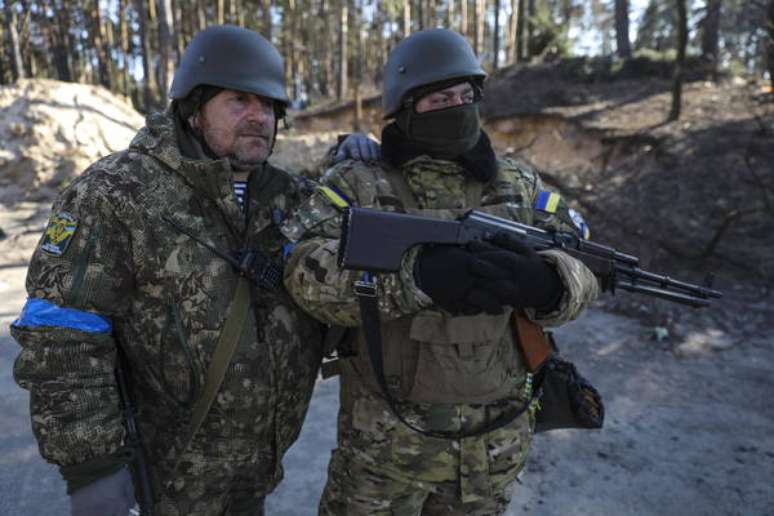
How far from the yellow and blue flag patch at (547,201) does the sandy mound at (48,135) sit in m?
11.6

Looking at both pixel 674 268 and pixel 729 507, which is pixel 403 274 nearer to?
pixel 729 507

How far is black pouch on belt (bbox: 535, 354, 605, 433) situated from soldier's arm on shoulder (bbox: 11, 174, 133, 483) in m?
1.60

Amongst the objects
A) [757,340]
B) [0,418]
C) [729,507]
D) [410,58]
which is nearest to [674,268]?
[757,340]

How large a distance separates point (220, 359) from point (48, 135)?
12.3 m

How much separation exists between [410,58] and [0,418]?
3599 mm

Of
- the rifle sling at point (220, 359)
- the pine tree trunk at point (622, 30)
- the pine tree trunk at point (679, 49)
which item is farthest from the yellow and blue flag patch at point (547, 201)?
the pine tree trunk at point (622, 30)

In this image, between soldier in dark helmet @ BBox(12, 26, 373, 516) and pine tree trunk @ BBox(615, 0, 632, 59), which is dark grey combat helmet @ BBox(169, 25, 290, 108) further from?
pine tree trunk @ BBox(615, 0, 632, 59)

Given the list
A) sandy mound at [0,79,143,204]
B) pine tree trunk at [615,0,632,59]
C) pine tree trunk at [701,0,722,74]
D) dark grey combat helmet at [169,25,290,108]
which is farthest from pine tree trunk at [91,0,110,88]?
dark grey combat helmet at [169,25,290,108]

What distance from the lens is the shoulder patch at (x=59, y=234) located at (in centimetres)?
167

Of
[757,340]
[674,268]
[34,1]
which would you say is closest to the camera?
[757,340]

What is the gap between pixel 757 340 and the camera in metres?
5.76

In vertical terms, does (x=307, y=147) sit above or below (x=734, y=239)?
above

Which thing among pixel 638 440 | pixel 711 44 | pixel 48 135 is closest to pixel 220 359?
pixel 638 440

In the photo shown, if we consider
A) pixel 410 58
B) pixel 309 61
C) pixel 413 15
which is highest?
pixel 413 15
